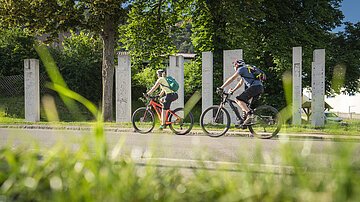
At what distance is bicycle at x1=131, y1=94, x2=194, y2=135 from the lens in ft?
38.7

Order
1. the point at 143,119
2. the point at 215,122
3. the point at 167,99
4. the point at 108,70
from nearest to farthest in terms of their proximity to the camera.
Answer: the point at 215,122 → the point at 167,99 → the point at 143,119 → the point at 108,70

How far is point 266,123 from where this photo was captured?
1059 centimetres

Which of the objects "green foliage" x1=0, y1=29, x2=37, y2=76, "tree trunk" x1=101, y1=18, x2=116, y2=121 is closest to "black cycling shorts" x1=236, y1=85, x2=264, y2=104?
"tree trunk" x1=101, y1=18, x2=116, y2=121

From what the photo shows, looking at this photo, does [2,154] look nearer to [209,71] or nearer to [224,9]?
[209,71]

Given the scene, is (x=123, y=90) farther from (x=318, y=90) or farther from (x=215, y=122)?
(x=318, y=90)

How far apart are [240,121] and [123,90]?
6.55m

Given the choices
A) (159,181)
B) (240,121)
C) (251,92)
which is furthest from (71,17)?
(159,181)

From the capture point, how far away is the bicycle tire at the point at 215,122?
36.2 ft

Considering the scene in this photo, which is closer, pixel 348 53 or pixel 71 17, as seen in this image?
pixel 71 17

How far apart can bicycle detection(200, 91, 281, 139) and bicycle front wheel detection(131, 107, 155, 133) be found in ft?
5.61

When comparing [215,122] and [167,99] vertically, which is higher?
[167,99]

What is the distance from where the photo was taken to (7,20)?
58.0 feet

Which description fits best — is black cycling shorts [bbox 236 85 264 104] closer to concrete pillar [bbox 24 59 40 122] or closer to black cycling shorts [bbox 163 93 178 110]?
black cycling shorts [bbox 163 93 178 110]

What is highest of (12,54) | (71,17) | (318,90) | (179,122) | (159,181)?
(71,17)
